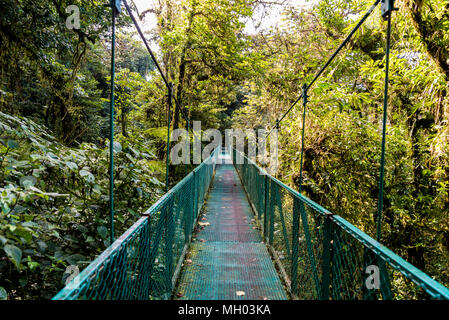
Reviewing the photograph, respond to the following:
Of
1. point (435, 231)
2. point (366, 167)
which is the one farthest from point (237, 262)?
point (435, 231)

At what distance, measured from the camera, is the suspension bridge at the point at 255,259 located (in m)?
1.13

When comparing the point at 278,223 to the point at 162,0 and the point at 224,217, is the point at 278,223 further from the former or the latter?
the point at 162,0

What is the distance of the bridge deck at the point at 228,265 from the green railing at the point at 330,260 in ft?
0.73

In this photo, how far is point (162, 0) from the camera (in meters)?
7.00

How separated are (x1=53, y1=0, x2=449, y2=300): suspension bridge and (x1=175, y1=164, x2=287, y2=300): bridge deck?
0.03 ft

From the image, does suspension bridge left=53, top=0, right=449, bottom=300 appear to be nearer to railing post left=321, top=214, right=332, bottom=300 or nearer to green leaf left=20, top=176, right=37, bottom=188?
railing post left=321, top=214, right=332, bottom=300

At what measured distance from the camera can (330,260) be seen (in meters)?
1.77

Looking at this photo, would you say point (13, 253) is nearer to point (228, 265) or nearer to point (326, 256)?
point (326, 256)

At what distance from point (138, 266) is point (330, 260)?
3.97 feet

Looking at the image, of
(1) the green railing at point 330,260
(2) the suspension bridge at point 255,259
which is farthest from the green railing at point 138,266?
(1) the green railing at point 330,260

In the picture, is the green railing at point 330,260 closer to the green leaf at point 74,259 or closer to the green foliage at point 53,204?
the green foliage at point 53,204

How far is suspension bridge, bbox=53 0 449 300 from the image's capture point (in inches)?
44.4

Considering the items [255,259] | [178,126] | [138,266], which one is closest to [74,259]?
[138,266]
